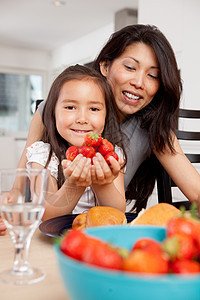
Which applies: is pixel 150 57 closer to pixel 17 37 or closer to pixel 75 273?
pixel 75 273

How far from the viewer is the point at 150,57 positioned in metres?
→ 1.48

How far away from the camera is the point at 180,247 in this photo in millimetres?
416

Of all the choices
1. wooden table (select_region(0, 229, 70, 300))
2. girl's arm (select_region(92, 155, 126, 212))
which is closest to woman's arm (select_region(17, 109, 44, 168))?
girl's arm (select_region(92, 155, 126, 212))

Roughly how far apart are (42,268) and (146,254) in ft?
1.17

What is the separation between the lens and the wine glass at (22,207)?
0.63m

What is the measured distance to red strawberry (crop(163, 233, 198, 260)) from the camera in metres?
0.40

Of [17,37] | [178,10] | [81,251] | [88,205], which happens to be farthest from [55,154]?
[17,37]

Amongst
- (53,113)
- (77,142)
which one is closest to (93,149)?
(77,142)

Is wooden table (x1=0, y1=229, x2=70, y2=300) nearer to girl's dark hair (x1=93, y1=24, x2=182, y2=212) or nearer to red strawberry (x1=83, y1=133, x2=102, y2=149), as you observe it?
red strawberry (x1=83, y1=133, x2=102, y2=149)

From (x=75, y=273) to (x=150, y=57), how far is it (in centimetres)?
122

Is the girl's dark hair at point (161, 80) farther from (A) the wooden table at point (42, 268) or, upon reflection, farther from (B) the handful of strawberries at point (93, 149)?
(A) the wooden table at point (42, 268)

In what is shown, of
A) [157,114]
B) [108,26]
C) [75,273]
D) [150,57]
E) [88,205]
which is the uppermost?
[108,26]

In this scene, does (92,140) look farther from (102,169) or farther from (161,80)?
(161,80)

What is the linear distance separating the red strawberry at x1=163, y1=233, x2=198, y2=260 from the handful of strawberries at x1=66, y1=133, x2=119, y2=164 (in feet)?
2.08
